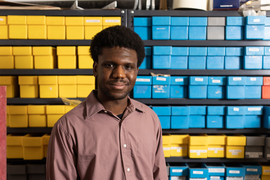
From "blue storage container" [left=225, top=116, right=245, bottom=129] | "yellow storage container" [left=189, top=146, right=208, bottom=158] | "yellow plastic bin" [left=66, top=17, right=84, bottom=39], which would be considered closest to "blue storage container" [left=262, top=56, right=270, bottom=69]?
"blue storage container" [left=225, top=116, right=245, bottom=129]

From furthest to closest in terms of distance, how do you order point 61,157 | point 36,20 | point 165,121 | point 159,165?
point 165,121 → point 36,20 → point 159,165 → point 61,157

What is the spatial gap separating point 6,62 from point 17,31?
1.00ft

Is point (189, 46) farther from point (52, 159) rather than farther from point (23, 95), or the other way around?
point (23, 95)

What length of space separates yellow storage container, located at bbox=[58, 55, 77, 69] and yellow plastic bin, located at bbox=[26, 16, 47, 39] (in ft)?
0.80

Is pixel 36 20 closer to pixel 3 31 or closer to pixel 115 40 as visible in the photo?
pixel 3 31

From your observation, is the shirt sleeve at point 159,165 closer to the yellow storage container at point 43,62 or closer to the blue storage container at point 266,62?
the yellow storage container at point 43,62

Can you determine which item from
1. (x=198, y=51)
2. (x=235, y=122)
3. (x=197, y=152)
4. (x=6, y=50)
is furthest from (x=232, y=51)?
(x=6, y=50)

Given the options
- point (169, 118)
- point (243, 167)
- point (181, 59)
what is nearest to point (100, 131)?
point (169, 118)

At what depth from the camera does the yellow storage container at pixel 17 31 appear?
5.38 feet

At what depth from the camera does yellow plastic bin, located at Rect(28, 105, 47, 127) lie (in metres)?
1.68

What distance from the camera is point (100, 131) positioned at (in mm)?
840

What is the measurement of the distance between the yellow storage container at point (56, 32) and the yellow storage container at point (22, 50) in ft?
0.70

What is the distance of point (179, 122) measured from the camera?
1736mm

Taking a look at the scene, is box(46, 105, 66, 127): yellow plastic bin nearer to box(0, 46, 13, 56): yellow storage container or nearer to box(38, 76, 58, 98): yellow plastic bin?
box(38, 76, 58, 98): yellow plastic bin
